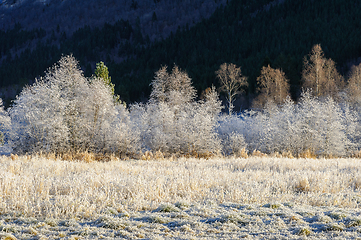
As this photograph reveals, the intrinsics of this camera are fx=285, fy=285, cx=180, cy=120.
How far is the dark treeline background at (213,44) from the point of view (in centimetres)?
6238

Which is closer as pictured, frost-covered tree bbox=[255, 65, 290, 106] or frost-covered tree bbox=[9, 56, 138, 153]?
frost-covered tree bbox=[9, 56, 138, 153]

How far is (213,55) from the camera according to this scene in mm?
86750

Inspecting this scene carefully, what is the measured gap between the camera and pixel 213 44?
10100 centimetres

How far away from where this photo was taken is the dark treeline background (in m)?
62.4

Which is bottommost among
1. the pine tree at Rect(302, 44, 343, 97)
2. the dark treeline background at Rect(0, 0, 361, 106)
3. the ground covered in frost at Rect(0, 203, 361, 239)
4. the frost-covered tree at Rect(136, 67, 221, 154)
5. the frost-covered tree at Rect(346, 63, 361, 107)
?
the ground covered in frost at Rect(0, 203, 361, 239)

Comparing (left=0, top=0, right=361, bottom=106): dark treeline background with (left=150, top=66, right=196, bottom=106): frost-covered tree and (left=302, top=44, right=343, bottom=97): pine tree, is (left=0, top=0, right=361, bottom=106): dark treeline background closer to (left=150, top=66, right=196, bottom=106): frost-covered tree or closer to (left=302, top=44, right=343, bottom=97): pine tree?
(left=302, top=44, right=343, bottom=97): pine tree

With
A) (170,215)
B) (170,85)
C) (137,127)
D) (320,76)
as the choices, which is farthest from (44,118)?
(320,76)

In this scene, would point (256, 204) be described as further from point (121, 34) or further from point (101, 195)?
point (121, 34)

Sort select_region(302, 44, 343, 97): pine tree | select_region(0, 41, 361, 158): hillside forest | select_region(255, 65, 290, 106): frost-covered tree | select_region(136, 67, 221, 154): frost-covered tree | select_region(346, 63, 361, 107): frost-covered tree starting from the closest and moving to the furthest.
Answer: select_region(0, 41, 361, 158): hillside forest, select_region(136, 67, 221, 154): frost-covered tree, select_region(346, 63, 361, 107): frost-covered tree, select_region(302, 44, 343, 97): pine tree, select_region(255, 65, 290, 106): frost-covered tree

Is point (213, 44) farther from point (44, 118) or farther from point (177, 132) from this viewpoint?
point (44, 118)

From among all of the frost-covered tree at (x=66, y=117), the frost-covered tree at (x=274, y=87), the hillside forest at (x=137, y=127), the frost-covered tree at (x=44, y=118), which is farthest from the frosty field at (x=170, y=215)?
the frost-covered tree at (x=274, y=87)

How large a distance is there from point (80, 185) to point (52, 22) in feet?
727

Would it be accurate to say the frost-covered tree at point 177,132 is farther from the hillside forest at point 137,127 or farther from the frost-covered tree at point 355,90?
the frost-covered tree at point 355,90

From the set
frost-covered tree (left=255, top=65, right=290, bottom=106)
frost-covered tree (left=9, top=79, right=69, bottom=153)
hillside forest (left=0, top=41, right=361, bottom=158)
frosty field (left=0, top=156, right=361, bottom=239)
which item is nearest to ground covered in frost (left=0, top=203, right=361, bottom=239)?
frosty field (left=0, top=156, right=361, bottom=239)
